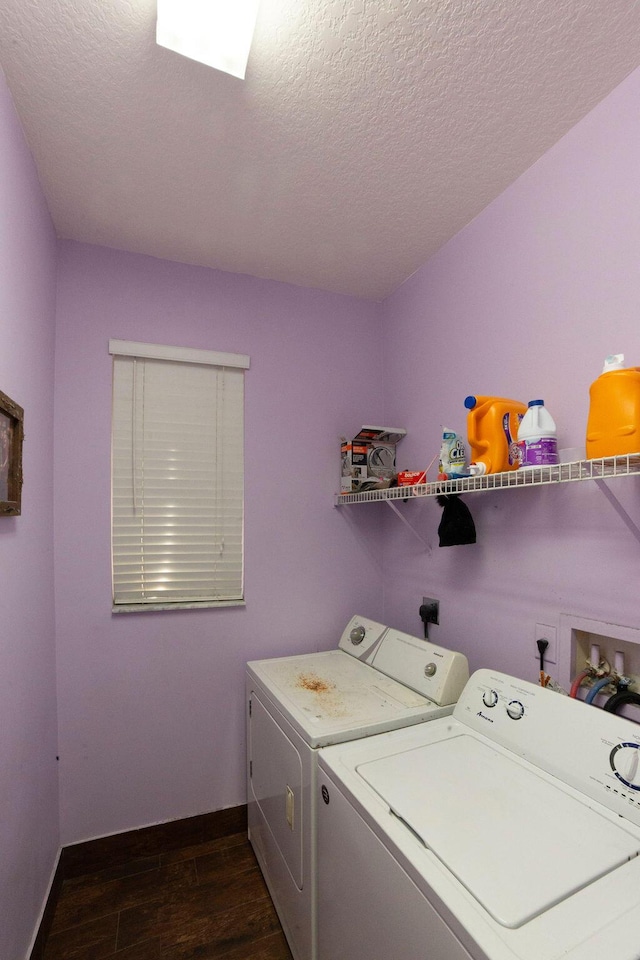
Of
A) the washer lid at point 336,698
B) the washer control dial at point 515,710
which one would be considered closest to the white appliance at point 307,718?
the washer lid at point 336,698

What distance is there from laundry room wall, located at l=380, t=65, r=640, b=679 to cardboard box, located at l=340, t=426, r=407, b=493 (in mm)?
168

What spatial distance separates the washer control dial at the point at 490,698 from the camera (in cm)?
146

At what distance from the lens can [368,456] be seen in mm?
2352

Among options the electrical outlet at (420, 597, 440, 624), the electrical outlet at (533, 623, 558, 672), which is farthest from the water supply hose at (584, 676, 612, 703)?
the electrical outlet at (420, 597, 440, 624)

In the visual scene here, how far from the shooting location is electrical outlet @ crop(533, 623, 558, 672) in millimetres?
1513

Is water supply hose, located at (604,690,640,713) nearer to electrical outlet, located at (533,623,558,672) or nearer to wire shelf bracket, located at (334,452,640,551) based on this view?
electrical outlet, located at (533,623,558,672)

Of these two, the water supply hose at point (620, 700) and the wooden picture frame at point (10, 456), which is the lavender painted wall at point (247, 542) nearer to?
the wooden picture frame at point (10, 456)

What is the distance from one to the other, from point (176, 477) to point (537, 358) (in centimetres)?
159

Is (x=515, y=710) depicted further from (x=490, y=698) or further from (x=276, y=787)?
(x=276, y=787)

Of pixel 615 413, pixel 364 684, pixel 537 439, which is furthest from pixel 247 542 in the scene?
pixel 615 413

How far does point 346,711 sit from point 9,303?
1655mm

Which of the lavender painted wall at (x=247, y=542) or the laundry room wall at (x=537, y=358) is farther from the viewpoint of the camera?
the lavender painted wall at (x=247, y=542)

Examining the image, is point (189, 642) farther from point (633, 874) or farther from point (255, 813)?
point (633, 874)

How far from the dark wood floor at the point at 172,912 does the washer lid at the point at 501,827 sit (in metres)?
0.99
